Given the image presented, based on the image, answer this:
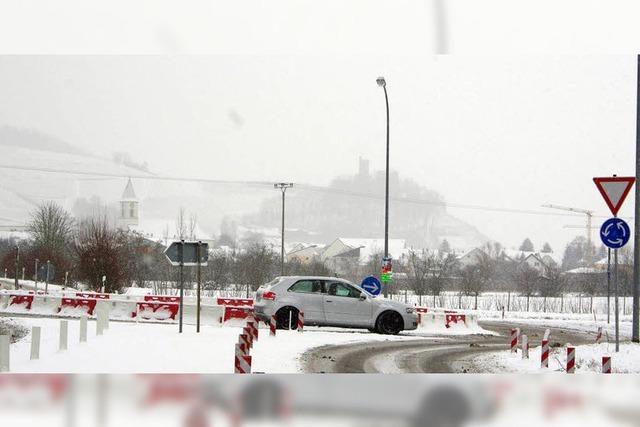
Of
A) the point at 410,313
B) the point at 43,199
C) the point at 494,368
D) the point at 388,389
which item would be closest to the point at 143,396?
the point at 388,389

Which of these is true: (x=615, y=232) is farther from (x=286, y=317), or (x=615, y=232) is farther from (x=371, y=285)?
(x=371, y=285)

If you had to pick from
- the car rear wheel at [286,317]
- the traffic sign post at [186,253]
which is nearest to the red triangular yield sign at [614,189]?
the traffic sign post at [186,253]

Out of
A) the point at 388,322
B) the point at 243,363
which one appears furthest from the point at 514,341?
the point at 243,363

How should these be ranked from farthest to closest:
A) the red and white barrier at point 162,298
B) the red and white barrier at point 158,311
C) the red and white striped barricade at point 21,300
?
the red and white striped barricade at point 21,300
the red and white barrier at point 162,298
the red and white barrier at point 158,311

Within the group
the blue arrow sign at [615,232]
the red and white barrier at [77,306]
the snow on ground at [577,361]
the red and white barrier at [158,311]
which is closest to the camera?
the blue arrow sign at [615,232]

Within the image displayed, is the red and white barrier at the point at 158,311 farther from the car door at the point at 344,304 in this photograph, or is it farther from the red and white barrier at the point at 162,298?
the car door at the point at 344,304

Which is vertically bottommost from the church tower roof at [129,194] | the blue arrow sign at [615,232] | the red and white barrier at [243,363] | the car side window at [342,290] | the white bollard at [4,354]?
the red and white barrier at [243,363]

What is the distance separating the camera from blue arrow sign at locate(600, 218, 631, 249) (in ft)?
20.5

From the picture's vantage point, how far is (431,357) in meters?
7.96

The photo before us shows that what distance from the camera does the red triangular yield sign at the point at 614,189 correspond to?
518 cm

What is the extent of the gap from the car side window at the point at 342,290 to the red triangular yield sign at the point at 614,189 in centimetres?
516

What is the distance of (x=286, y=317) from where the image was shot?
34.6ft

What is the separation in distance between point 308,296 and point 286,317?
0.44 metres

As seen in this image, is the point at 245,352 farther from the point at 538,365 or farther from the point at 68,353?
the point at 538,365
